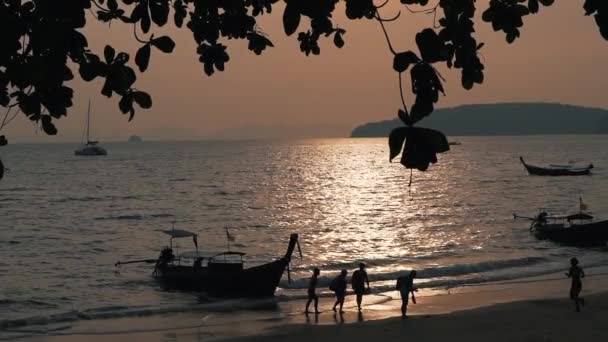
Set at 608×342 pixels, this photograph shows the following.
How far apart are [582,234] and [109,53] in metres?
36.8

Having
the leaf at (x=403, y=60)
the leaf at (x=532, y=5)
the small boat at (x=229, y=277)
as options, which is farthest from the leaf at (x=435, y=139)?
the small boat at (x=229, y=277)

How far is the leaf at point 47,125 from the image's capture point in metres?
4.53

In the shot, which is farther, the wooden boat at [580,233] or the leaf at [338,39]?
the wooden boat at [580,233]

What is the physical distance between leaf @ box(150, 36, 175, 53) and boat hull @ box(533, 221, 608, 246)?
119 ft

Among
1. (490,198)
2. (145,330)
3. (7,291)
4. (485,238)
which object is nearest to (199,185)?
(490,198)

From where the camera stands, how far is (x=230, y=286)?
84.9 ft

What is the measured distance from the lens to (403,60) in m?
3.19

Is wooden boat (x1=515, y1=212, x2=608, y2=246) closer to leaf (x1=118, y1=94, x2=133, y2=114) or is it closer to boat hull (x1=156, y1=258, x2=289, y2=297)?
boat hull (x1=156, y1=258, x2=289, y2=297)

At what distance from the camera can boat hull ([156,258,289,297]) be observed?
998 inches

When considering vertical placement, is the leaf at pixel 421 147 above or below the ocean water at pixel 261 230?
above

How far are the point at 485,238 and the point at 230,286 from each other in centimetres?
2196

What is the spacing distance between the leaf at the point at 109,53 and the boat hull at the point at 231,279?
2099 cm

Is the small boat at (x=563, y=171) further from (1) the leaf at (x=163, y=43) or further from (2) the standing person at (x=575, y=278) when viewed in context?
(1) the leaf at (x=163, y=43)

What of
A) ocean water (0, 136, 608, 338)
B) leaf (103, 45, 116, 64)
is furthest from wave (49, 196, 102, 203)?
leaf (103, 45, 116, 64)
